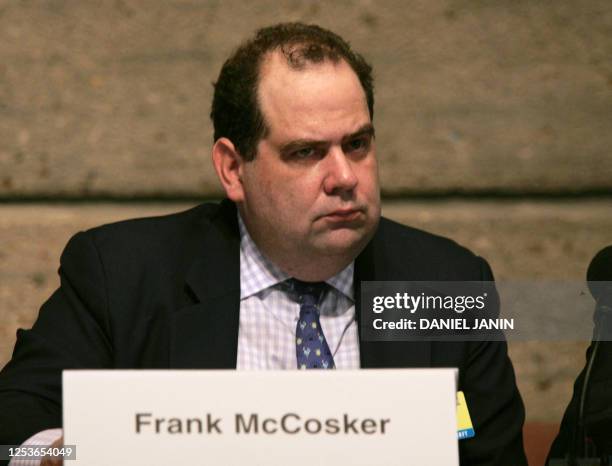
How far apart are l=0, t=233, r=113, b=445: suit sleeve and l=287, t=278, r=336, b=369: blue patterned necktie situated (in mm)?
406

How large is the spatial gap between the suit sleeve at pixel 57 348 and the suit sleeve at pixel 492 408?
0.77 meters

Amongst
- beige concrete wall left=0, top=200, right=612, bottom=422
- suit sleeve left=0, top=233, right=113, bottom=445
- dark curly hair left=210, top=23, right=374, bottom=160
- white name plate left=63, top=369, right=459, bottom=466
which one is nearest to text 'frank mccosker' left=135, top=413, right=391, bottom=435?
white name plate left=63, top=369, right=459, bottom=466

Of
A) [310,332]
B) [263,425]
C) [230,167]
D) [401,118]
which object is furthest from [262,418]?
[401,118]

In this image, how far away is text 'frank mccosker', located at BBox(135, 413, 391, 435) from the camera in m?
1.23

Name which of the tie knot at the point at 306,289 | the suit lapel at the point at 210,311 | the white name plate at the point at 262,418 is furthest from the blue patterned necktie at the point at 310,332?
the white name plate at the point at 262,418

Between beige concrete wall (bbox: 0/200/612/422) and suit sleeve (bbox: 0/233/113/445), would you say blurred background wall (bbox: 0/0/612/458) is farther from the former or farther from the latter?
suit sleeve (bbox: 0/233/113/445)

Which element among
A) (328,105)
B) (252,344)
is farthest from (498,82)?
(252,344)

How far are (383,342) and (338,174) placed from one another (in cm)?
37

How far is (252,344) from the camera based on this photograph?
189 cm

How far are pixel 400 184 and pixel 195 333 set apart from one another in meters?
1.00

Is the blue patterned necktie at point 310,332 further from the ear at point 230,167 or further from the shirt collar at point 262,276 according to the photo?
the ear at point 230,167

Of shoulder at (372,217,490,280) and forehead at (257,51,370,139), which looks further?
shoulder at (372,217,490,280)

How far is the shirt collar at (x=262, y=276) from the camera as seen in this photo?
1965 mm

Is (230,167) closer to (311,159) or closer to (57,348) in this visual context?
(311,159)
